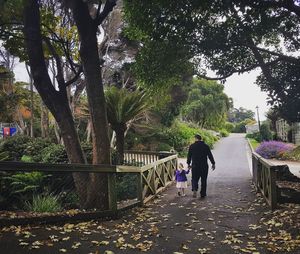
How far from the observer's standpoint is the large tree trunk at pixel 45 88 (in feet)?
27.2

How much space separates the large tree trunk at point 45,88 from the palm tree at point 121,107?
11.7 feet

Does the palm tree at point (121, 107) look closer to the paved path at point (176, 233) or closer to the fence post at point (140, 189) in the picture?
the fence post at point (140, 189)

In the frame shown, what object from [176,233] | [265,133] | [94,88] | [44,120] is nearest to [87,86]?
[94,88]

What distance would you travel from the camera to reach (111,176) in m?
6.71

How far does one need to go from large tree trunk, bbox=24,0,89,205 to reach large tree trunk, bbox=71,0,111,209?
576 millimetres

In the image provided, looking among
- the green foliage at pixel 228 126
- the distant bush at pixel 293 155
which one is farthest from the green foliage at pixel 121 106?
the green foliage at pixel 228 126

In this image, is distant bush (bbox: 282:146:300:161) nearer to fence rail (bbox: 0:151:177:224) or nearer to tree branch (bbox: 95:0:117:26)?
fence rail (bbox: 0:151:177:224)

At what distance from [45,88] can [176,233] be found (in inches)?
179

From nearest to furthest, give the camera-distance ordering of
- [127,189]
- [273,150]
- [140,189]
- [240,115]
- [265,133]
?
[140,189], [127,189], [273,150], [265,133], [240,115]

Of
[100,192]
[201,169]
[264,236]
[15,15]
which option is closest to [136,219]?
[100,192]

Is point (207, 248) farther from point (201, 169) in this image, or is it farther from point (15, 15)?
point (15, 15)

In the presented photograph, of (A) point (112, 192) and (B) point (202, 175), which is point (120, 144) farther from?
(A) point (112, 192)

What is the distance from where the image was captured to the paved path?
4.93 m

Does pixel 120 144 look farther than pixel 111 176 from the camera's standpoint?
Yes
